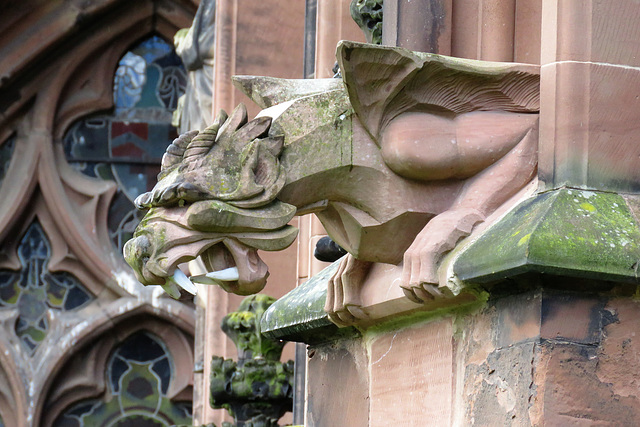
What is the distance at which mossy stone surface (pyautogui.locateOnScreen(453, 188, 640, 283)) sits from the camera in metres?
2.08

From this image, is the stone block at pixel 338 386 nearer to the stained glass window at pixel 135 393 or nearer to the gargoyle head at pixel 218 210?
the gargoyle head at pixel 218 210

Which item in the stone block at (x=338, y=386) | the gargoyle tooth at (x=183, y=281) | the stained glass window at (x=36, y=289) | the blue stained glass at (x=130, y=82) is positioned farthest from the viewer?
the blue stained glass at (x=130, y=82)

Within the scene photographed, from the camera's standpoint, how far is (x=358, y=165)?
7.81 ft

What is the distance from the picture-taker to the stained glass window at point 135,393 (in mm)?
8508

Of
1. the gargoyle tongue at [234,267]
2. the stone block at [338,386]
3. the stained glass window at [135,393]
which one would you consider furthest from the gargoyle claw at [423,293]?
the stained glass window at [135,393]

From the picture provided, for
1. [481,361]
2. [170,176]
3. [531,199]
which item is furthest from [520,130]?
[170,176]

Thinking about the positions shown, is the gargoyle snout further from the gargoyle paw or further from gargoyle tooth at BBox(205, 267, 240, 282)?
the gargoyle paw

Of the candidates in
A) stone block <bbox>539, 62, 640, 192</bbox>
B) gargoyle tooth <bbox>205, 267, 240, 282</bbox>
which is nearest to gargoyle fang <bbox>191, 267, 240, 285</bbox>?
gargoyle tooth <bbox>205, 267, 240, 282</bbox>

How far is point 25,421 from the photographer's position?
8.20 meters

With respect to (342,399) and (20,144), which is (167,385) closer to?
(20,144)

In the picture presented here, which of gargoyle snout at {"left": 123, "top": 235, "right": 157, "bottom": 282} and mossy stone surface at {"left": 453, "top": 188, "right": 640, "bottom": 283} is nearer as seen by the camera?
mossy stone surface at {"left": 453, "top": 188, "right": 640, "bottom": 283}

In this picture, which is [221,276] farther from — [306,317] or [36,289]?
[36,289]

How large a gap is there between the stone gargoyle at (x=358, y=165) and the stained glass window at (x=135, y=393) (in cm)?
622

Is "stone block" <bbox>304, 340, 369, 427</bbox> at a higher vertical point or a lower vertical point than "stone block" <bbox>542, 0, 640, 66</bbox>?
lower
